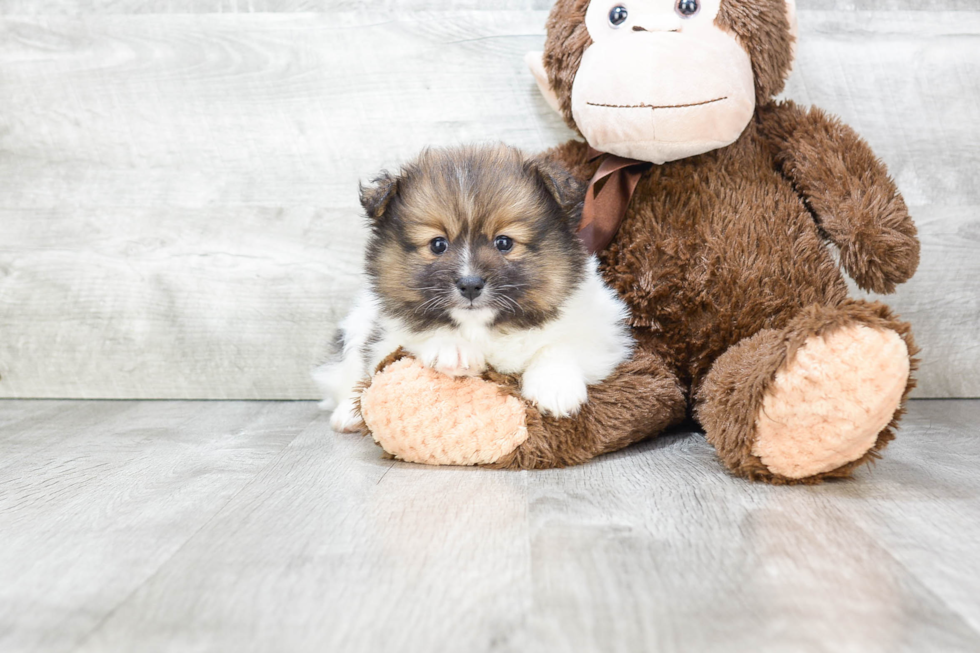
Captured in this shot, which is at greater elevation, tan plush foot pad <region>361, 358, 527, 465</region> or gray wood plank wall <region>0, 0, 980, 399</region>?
gray wood plank wall <region>0, 0, 980, 399</region>

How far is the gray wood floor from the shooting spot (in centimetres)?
96

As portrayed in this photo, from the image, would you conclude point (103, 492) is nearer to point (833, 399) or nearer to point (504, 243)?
point (504, 243)

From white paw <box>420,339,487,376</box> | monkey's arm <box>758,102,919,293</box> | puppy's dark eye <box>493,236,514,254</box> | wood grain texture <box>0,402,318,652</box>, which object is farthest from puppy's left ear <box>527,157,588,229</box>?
wood grain texture <box>0,402,318,652</box>

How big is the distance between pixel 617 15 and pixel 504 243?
0.64 metres

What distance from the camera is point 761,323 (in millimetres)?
1845

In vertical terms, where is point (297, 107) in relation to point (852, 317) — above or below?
above

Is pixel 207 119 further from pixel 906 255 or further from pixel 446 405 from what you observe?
pixel 906 255

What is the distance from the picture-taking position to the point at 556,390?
166 centimetres

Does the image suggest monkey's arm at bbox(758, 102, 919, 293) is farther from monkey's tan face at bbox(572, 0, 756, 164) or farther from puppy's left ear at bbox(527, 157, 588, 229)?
puppy's left ear at bbox(527, 157, 588, 229)

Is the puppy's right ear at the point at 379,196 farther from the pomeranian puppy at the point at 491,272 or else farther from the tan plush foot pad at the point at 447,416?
the tan plush foot pad at the point at 447,416

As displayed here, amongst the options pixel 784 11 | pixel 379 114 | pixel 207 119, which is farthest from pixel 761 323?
pixel 207 119

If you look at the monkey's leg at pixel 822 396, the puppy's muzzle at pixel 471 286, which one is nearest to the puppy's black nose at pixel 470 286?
the puppy's muzzle at pixel 471 286

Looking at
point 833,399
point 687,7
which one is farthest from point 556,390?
point 687,7

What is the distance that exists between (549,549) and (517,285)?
580 millimetres
